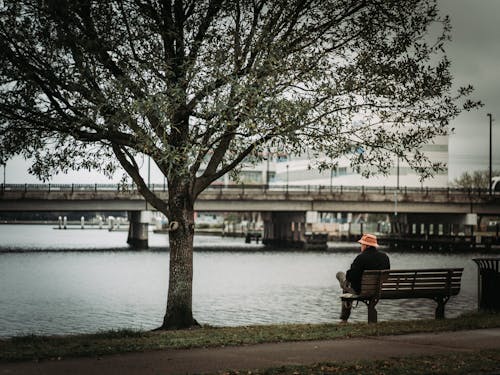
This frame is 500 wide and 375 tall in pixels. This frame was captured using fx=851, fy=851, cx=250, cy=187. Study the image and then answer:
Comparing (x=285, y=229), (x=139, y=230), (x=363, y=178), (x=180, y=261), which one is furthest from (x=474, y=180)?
(x=180, y=261)

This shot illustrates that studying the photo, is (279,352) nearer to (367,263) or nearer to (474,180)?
(367,263)

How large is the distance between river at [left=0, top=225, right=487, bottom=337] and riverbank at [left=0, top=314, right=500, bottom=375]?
34.6 feet

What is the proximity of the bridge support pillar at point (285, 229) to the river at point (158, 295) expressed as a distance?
32.6 metres

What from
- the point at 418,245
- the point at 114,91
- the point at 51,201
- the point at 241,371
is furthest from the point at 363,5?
the point at 418,245

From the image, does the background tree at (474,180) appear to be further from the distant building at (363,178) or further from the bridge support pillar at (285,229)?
the bridge support pillar at (285,229)

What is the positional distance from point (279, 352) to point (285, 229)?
100 meters

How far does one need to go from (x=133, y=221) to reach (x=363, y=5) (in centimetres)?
8578

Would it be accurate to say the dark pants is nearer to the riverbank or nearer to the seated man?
the seated man

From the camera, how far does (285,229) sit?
113 m

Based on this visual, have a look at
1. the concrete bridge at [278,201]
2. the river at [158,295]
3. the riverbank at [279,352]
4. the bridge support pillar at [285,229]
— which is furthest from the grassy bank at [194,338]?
the bridge support pillar at [285,229]

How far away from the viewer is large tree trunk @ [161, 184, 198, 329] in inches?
783

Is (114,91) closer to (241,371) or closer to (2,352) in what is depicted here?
(2,352)

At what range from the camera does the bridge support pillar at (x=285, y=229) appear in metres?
103

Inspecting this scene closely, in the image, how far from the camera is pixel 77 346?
13352mm
